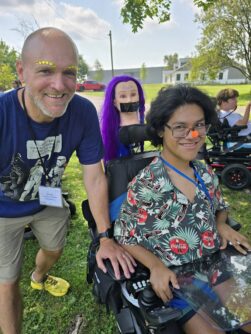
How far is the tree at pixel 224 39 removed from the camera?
1579 centimetres

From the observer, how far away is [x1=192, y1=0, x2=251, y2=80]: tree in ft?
51.8

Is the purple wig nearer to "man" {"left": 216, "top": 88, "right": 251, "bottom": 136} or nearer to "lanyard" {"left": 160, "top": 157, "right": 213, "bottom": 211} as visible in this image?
"lanyard" {"left": 160, "top": 157, "right": 213, "bottom": 211}

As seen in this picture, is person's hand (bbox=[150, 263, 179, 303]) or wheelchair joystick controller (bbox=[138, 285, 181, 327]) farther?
person's hand (bbox=[150, 263, 179, 303])

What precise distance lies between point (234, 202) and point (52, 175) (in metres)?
3.08

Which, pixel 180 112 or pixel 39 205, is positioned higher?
pixel 180 112

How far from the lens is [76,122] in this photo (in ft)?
6.03

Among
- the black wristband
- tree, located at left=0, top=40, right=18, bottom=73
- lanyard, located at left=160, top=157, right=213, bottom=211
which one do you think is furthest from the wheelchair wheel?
tree, located at left=0, top=40, right=18, bottom=73

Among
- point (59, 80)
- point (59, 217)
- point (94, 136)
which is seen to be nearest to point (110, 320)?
point (59, 217)

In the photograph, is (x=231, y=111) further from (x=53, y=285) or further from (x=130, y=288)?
(x=130, y=288)

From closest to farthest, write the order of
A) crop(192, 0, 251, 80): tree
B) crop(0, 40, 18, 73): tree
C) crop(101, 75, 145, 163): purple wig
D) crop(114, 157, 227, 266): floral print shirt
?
crop(114, 157, 227, 266): floral print shirt
crop(101, 75, 145, 163): purple wig
crop(192, 0, 251, 80): tree
crop(0, 40, 18, 73): tree

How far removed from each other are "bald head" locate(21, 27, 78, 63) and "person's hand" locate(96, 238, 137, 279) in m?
1.14

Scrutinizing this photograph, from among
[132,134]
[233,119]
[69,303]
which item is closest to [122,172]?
[132,134]

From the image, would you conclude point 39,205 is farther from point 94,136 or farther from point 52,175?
point 94,136

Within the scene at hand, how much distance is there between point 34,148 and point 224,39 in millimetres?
18680
